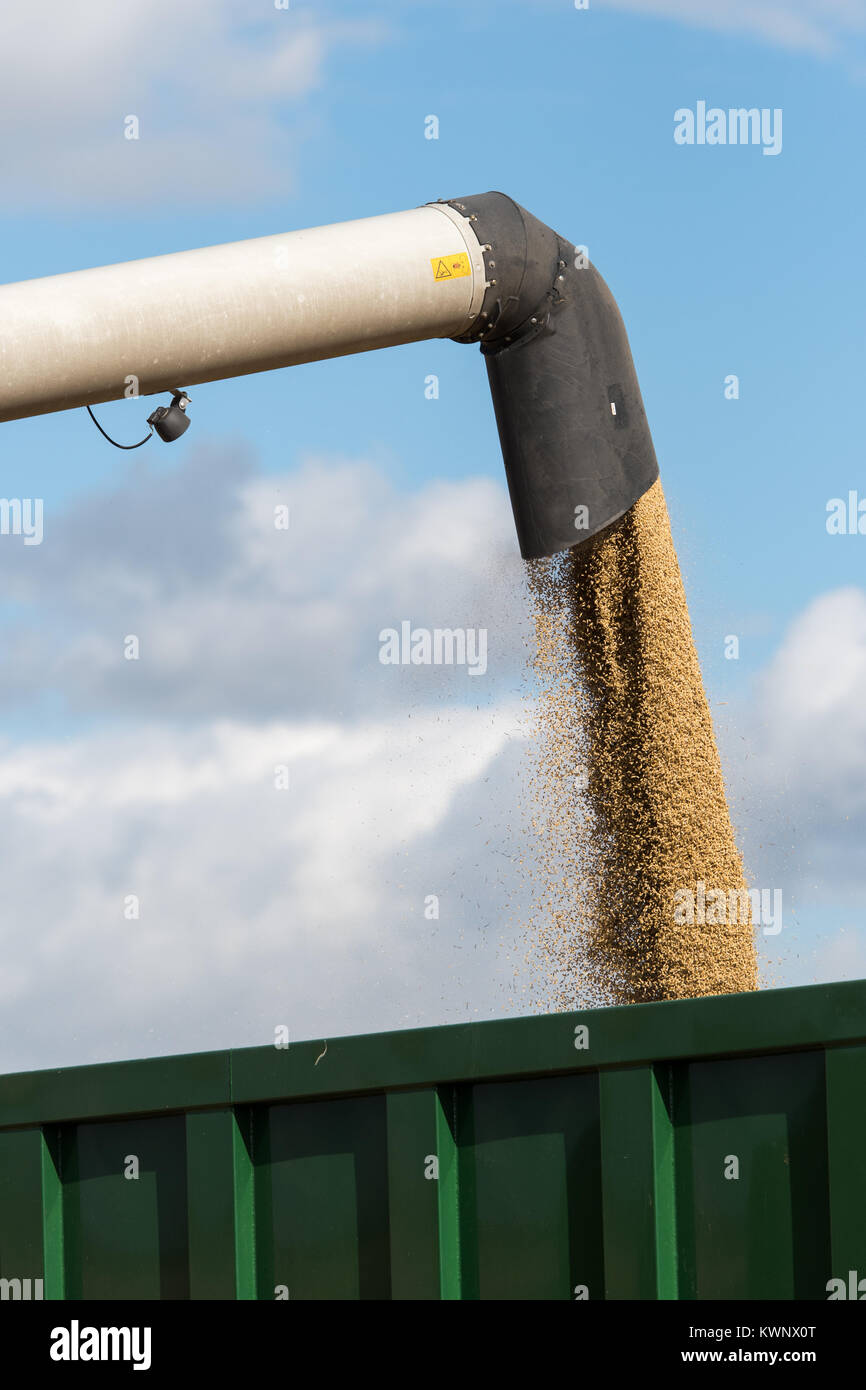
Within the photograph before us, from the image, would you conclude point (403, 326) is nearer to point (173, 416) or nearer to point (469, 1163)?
point (173, 416)

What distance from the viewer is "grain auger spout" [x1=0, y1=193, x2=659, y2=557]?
14.6 feet

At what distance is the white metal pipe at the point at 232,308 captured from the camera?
441 centimetres

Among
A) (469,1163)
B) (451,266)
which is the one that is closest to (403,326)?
(451,266)

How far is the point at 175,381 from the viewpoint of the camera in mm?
4688

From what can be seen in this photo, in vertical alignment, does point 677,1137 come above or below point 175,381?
below

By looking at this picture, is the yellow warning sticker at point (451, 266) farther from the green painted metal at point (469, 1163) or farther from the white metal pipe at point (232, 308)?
the green painted metal at point (469, 1163)

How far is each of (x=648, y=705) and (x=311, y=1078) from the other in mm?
2324

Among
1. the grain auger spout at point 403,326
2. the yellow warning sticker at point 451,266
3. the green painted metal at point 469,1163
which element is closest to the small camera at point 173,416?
the grain auger spout at point 403,326

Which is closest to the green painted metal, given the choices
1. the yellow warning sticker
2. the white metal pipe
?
the white metal pipe

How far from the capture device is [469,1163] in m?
3.59

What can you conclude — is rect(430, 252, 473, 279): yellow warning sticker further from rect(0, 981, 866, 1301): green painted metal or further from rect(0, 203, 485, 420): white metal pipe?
rect(0, 981, 866, 1301): green painted metal
